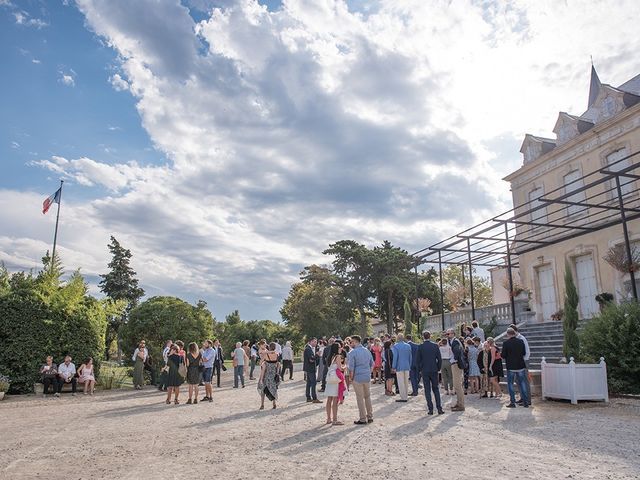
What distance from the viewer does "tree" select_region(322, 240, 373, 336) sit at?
3941 cm

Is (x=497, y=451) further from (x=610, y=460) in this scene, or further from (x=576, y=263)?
(x=576, y=263)

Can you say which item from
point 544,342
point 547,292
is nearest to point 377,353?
point 544,342

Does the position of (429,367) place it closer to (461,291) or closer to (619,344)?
(619,344)

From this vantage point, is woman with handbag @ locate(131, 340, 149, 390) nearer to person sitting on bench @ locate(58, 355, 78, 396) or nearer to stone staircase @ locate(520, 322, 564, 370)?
person sitting on bench @ locate(58, 355, 78, 396)

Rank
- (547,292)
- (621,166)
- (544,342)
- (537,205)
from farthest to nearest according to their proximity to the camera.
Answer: (537,205)
(547,292)
(621,166)
(544,342)

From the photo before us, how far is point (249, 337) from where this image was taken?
48094 millimetres

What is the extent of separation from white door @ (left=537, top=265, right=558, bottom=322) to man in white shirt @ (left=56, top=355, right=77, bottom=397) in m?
20.2

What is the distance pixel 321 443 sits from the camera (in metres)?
7.19

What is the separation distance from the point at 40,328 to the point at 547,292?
21.6m

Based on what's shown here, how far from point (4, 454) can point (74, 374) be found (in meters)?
10.2

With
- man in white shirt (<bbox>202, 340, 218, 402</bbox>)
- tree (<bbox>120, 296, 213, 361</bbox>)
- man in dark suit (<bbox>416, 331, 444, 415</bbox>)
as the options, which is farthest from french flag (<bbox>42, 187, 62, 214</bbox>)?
man in dark suit (<bbox>416, 331, 444, 415</bbox>)

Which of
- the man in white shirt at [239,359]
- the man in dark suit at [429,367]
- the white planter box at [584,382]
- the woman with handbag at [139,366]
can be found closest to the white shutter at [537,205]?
the white planter box at [584,382]

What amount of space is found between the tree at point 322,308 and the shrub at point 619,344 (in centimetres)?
2720

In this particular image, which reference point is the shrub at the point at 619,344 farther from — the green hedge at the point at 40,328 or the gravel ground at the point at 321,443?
the green hedge at the point at 40,328
